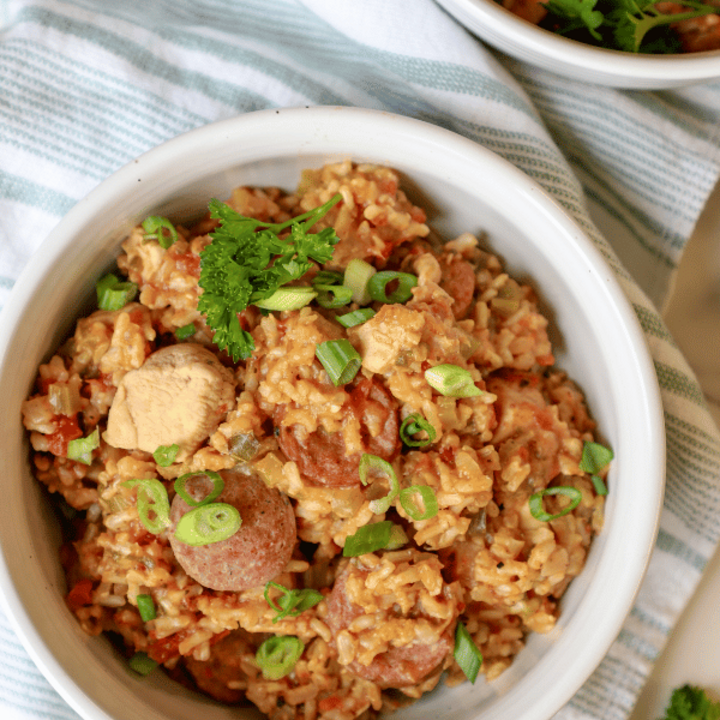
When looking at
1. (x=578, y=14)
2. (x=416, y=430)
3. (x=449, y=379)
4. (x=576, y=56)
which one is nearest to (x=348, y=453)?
(x=416, y=430)

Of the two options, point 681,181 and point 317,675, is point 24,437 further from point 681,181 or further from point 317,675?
point 681,181

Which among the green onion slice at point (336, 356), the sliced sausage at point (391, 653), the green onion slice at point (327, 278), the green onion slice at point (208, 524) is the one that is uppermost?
the green onion slice at point (327, 278)

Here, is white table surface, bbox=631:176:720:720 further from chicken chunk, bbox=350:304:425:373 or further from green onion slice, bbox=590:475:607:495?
chicken chunk, bbox=350:304:425:373

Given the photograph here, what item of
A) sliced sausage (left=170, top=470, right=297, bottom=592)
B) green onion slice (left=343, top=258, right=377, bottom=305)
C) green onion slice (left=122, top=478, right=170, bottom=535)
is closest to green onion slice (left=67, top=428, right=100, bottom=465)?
green onion slice (left=122, top=478, right=170, bottom=535)

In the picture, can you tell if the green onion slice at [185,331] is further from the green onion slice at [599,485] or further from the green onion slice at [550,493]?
the green onion slice at [599,485]

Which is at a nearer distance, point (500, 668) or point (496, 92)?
point (500, 668)

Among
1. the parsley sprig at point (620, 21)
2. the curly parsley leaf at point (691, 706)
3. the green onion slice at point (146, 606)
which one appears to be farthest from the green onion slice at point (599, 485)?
the parsley sprig at point (620, 21)

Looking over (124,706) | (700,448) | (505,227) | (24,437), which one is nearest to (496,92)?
(505,227)
